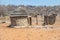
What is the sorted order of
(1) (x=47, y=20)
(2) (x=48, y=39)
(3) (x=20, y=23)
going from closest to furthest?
(2) (x=48, y=39) → (3) (x=20, y=23) → (1) (x=47, y=20)

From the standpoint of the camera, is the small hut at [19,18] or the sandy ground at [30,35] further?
the small hut at [19,18]

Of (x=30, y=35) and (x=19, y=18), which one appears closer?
(x=30, y=35)

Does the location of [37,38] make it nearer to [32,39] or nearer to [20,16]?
[32,39]

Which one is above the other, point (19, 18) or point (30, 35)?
point (19, 18)

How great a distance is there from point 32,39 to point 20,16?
10.2 meters

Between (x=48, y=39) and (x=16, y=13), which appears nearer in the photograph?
(x=48, y=39)

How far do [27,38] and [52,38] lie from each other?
215cm

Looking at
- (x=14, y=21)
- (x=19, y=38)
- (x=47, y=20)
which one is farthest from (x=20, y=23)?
(x=19, y=38)

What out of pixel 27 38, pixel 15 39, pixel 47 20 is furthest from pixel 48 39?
pixel 47 20

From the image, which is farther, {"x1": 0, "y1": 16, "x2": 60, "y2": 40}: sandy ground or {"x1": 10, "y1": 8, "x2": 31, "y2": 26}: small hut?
{"x1": 10, "y1": 8, "x2": 31, "y2": 26}: small hut

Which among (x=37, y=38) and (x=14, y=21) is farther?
(x=14, y=21)

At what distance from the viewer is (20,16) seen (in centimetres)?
2502

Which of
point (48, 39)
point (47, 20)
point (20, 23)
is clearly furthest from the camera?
point (47, 20)

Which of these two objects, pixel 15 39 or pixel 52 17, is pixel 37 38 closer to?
pixel 15 39
